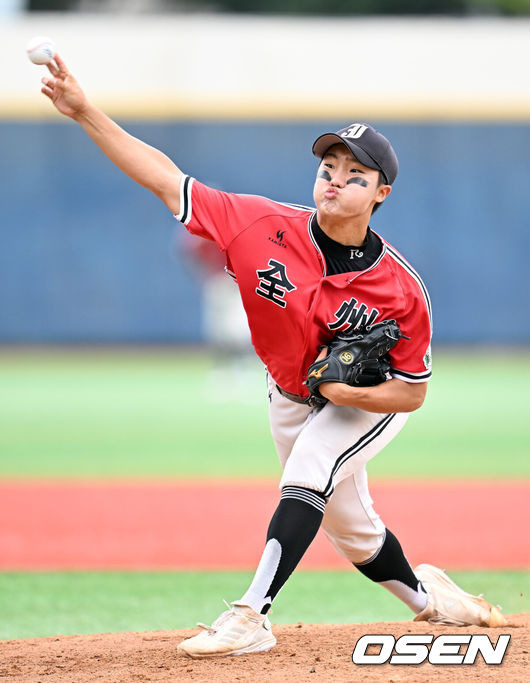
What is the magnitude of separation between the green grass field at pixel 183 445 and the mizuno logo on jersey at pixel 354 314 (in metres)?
1.53

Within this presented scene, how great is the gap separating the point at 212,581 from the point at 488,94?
19.2m

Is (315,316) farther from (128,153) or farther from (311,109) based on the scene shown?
(311,109)

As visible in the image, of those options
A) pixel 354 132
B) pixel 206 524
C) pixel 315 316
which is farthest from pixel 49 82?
pixel 206 524

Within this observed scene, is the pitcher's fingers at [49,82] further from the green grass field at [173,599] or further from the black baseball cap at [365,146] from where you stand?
the green grass field at [173,599]

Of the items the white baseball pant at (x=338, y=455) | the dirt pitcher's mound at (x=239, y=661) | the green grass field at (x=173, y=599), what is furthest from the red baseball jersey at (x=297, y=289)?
the green grass field at (x=173, y=599)

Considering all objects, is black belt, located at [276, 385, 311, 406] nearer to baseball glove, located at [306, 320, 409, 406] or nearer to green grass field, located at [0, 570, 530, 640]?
baseball glove, located at [306, 320, 409, 406]

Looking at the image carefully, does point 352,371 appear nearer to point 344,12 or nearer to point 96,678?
point 96,678

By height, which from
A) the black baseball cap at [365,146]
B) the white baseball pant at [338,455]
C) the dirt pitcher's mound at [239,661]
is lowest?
the dirt pitcher's mound at [239,661]

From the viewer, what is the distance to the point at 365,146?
12.1ft

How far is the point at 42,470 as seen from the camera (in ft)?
29.3

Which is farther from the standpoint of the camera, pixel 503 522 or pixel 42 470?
pixel 42 470

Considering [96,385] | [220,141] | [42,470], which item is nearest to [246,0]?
[220,141]

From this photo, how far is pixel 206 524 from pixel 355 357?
348 centimetres

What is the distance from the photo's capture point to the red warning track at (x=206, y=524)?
5889 millimetres
